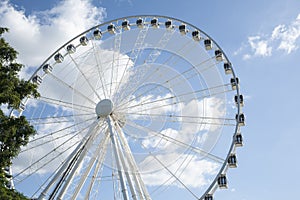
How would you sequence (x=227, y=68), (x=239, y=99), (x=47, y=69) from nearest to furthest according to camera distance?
(x=239, y=99)
(x=227, y=68)
(x=47, y=69)

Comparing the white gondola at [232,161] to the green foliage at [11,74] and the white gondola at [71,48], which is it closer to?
the green foliage at [11,74]

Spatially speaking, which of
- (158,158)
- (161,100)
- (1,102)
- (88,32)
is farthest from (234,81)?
(1,102)

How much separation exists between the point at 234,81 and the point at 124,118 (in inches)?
261

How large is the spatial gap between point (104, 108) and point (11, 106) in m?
7.90

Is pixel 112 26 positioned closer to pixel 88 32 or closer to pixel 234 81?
pixel 88 32

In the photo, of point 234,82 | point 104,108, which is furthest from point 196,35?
point 104,108

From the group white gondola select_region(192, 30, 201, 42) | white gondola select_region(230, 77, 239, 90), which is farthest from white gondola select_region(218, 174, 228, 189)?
white gondola select_region(192, 30, 201, 42)

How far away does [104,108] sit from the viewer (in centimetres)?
2745

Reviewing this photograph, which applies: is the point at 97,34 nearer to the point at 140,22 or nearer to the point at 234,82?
the point at 140,22

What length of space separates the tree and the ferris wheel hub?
6.53 meters

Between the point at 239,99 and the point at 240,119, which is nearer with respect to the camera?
the point at 240,119

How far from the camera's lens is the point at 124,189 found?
895 inches

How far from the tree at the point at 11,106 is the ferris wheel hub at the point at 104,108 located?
6.53 m

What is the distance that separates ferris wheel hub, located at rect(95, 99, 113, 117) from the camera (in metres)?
27.3
